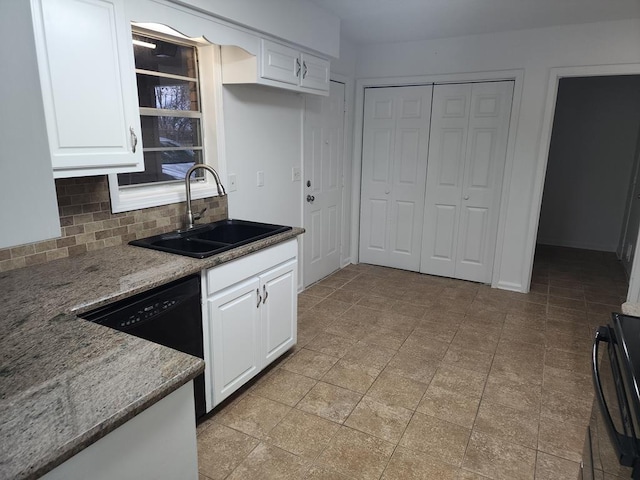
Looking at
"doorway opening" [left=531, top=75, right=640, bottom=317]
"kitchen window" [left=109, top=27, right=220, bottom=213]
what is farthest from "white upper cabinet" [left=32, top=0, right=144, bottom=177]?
"doorway opening" [left=531, top=75, right=640, bottom=317]

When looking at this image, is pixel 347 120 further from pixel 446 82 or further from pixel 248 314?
pixel 248 314

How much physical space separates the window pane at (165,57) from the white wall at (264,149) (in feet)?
0.87

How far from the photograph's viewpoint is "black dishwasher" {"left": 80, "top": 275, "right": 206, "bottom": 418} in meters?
1.54

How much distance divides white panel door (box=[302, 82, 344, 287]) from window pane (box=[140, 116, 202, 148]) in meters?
1.20

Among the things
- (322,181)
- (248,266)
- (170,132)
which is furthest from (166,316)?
(322,181)

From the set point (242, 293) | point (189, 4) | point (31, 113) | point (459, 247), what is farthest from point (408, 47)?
point (31, 113)

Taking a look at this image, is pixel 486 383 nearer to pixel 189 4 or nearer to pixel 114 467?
pixel 114 467

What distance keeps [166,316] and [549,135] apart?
3526 millimetres

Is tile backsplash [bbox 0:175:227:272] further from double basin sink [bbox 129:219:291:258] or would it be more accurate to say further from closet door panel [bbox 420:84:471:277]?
closet door panel [bbox 420:84:471:277]

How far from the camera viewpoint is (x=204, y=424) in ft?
6.92

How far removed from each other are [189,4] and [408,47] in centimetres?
268

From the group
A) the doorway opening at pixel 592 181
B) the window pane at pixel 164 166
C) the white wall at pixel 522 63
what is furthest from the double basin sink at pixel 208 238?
the doorway opening at pixel 592 181

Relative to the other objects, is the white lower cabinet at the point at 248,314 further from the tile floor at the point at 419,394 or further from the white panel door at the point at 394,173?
the white panel door at the point at 394,173

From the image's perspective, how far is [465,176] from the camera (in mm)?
4121
